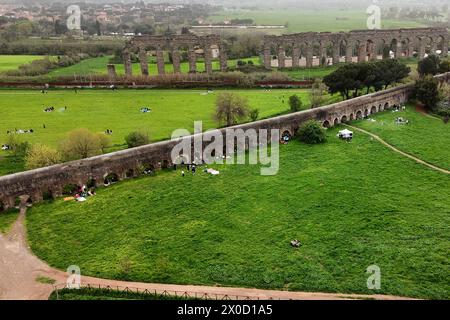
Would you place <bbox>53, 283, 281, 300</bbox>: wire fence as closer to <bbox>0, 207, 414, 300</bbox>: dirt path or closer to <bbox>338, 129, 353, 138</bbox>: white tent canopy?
<bbox>0, 207, 414, 300</bbox>: dirt path

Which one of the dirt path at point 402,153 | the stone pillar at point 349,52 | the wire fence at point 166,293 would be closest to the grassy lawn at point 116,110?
the dirt path at point 402,153

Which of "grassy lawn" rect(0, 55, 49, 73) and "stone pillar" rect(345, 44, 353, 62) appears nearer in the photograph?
"stone pillar" rect(345, 44, 353, 62)

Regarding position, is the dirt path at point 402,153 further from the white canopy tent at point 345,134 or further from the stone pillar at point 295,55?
the stone pillar at point 295,55

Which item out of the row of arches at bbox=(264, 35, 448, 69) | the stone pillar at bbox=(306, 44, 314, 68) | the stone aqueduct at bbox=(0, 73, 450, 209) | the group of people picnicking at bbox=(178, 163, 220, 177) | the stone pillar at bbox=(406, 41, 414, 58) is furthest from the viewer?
the stone pillar at bbox=(406, 41, 414, 58)

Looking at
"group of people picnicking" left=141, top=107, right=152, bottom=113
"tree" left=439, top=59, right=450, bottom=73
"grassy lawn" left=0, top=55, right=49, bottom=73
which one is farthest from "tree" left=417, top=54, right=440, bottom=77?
"grassy lawn" left=0, top=55, right=49, bottom=73

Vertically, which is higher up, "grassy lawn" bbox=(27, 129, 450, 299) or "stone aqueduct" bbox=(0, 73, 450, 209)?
"stone aqueduct" bbox=(0, 73, 450, 209)

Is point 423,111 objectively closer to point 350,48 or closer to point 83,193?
point 350,48

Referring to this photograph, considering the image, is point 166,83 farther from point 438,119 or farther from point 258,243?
point 258,243
